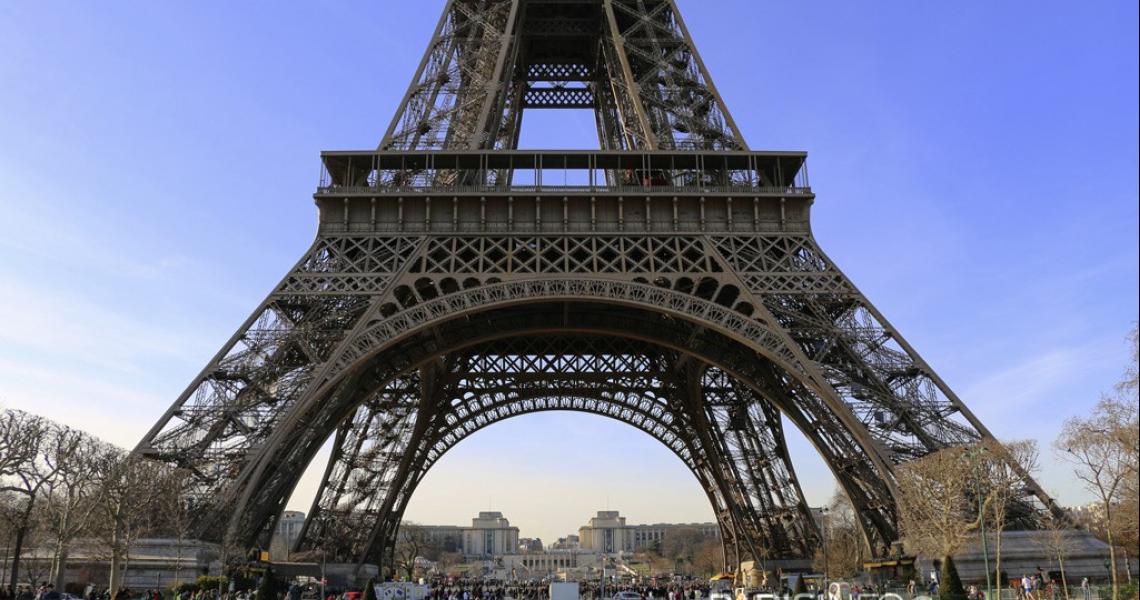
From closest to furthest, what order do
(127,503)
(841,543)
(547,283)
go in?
(127,503) < (547,283) < (841,543)

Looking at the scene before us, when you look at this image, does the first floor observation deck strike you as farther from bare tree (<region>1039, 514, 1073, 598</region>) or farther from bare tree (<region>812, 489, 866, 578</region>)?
bare tree (<region>812, 489, 866, 578</region>)

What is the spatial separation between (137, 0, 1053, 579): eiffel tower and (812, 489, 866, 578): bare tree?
83.8 feet

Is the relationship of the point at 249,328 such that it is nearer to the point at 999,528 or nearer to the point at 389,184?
the point at 389,184

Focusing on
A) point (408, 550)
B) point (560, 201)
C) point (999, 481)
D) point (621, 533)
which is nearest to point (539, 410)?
point (560, 201)

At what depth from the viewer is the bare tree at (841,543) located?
59.9 m

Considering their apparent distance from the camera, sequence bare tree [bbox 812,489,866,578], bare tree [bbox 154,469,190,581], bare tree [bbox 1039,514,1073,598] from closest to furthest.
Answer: bare tree [bbox 1039,514,1073,598], bare tree [bbox 154,469,190,581], bare tree [bbox 812,489,866,578]

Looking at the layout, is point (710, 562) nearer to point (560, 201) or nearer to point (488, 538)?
point (560, 201)

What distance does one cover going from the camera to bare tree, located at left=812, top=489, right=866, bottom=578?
5988cm

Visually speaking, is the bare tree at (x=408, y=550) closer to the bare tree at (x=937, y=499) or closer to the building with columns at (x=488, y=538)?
the bare tree at (x=937, y=499)

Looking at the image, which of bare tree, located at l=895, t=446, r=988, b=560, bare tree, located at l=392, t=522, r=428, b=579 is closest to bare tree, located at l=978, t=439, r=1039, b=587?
bare tree, located at l=895, t=446, r=988, b=560

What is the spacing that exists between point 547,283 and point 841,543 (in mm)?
45143

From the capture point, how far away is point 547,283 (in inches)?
1291

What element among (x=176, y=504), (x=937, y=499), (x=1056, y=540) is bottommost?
(x=1056, y=540)

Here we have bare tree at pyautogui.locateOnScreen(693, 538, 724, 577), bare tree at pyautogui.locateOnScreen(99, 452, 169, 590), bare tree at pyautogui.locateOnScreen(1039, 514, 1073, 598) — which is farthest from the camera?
bare tree at pyautogui.locateOnScreen(693, 538, 724, 577)
